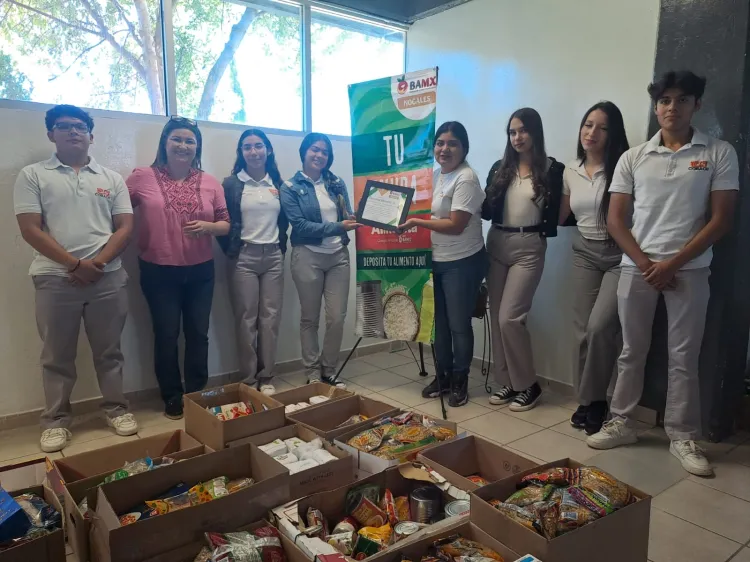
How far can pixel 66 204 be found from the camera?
2580 mm

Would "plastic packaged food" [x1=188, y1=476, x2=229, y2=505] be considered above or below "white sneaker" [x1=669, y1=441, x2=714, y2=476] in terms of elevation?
above

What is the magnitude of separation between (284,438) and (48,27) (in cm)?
247

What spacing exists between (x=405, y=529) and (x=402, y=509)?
0.16 meters

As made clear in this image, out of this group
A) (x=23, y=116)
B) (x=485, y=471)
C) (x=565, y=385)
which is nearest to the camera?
(x=485, y=471)


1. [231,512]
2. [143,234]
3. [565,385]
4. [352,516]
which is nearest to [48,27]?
[143,234]

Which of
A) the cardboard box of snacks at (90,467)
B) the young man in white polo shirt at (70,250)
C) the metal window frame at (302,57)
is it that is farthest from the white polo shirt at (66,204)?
the cardboard box of snacks at (90,467)

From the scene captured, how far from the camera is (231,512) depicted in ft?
5.18

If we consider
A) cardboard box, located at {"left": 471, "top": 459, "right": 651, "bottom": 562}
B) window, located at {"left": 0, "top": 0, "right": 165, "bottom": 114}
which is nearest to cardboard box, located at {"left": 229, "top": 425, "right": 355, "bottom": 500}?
cardboard box, located at {"left": 471, "top": 459, "right": 651, "bottom": 562}

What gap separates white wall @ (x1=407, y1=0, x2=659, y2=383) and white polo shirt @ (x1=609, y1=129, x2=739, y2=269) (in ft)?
1.75

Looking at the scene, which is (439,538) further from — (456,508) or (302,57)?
(302,57)

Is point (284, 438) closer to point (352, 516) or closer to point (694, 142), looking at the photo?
point (352, 516)

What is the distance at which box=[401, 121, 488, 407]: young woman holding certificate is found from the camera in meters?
2.96

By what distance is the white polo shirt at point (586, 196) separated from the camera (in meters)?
2.74

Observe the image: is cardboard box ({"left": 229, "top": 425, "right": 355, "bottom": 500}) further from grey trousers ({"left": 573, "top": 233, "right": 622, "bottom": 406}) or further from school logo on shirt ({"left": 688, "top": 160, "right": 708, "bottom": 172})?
school logo on shirt ({"left": 688, "top": 160, "right": 708, "bottom": 172})
